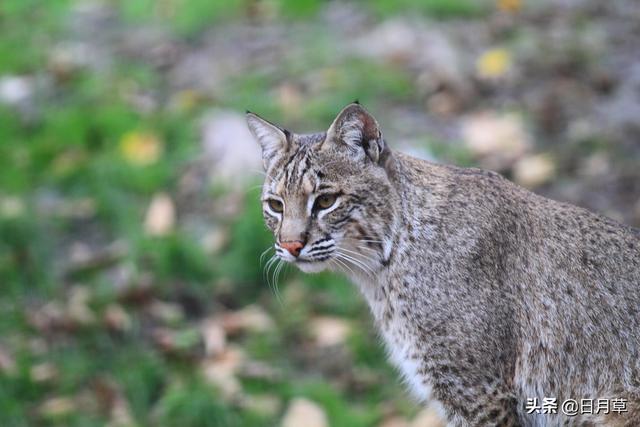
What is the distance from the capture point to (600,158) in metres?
7.94

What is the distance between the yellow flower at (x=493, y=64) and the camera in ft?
29.7

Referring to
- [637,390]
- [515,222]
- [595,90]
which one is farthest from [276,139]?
[595,90]

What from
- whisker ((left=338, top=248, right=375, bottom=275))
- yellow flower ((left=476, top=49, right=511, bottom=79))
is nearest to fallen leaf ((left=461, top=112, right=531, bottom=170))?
yellow flower ((left=476, top=49, right=511, bottom=79))

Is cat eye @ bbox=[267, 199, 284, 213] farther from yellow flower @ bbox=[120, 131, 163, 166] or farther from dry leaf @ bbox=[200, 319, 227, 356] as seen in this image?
yellow flower @ bbox=[120, 131, 163, 166]

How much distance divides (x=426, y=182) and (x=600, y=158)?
117 inches

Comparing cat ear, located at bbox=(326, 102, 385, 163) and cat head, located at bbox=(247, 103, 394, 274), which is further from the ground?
cat ear, located at bbox=(326, 102, 385, 163)

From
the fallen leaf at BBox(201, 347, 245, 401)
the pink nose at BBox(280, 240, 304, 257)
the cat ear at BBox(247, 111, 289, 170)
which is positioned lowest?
the fallen leaf at BBox(201, 347, 245, 401)

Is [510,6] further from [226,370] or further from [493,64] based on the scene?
[226,370]

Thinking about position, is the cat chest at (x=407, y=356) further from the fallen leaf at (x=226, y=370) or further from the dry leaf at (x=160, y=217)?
the dry leaf at (x=160, y=217)

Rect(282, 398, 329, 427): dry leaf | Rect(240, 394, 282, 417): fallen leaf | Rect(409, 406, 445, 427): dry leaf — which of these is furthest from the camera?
Rect(240, 394, 282, 417): fallen leaf

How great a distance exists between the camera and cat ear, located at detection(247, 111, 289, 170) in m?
5.29

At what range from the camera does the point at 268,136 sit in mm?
5355

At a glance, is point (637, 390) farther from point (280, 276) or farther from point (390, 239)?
point (280, 276)

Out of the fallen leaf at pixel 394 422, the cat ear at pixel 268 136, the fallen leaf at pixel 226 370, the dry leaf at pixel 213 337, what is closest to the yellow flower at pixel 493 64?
the dry leaf at pixel 213 337
